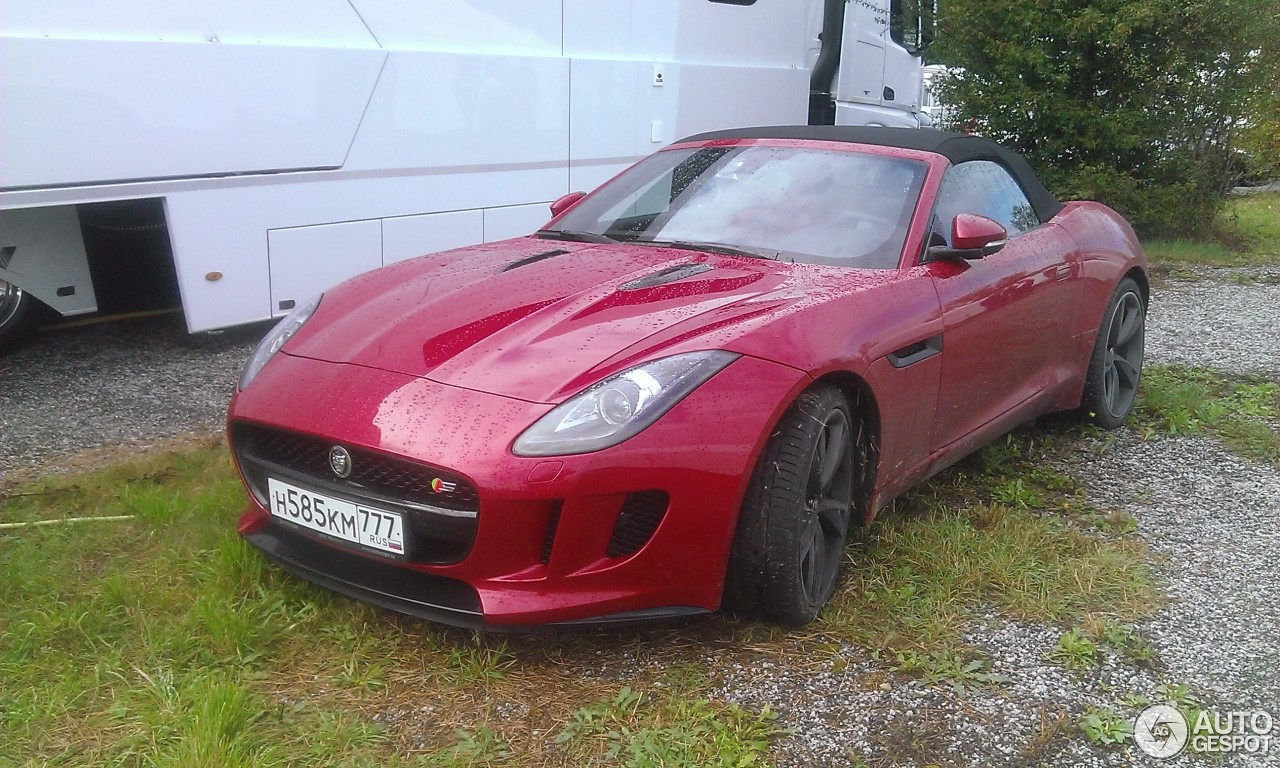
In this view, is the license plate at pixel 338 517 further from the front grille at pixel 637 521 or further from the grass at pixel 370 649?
the front grille at pixel 637 521

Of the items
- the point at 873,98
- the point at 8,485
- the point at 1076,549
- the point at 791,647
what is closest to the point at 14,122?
the point at 8,485

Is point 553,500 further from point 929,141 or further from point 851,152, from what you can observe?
point 929,141

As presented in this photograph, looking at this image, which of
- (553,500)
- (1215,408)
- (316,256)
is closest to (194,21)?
(316,256)

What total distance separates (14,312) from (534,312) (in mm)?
3643

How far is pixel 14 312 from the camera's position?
5332 mm

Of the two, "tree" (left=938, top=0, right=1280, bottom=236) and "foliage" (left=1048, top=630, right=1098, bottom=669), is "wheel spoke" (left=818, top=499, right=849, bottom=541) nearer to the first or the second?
"foliage" (left=1048, top=630, right=1098, bottom=669)

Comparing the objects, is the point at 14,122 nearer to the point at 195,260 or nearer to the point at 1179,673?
the point at 195,260

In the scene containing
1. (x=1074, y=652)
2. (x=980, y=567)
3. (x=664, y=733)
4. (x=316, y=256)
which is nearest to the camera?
(x=664, y=733)

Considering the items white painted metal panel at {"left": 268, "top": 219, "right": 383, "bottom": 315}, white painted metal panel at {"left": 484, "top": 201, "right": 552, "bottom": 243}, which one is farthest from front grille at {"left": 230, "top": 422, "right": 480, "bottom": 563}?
white painted metal panel at {"left": 484, "top": 201, "right": 552, "bottom": 243}

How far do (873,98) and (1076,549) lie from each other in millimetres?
6449

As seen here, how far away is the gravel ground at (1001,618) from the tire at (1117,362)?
15 cm

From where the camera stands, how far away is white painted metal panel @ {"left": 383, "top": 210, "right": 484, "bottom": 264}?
5957 mm

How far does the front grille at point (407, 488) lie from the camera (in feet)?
8.10

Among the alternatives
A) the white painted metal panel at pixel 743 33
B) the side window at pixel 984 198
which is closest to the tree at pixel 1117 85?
the white painted metal panel at pixel 743 33
